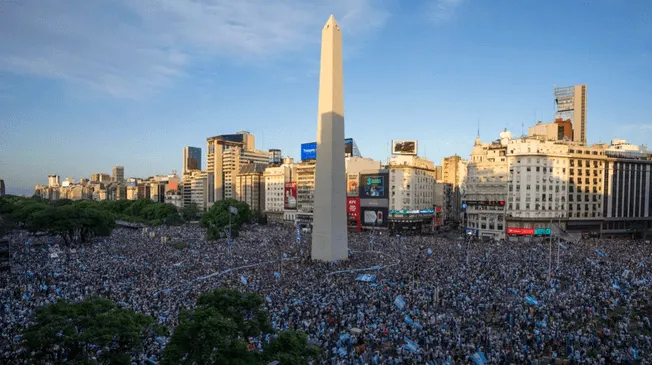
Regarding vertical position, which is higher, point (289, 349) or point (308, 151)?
point (308, 151)

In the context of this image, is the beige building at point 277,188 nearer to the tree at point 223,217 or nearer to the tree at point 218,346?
the tree at point 223,217

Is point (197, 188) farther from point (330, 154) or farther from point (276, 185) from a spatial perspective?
point (330, 154)

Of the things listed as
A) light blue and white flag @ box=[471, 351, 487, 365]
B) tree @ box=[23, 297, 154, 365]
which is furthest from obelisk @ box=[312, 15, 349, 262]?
tree @ box=[23, 297, 154, 365]

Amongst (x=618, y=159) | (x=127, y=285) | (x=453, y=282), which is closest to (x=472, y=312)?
(x=453, y=282)

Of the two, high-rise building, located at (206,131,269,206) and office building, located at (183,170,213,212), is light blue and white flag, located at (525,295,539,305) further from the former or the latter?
office building, located at (183,170,213,212)

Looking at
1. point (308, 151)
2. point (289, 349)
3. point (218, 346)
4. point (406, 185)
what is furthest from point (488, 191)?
point (218, 346)

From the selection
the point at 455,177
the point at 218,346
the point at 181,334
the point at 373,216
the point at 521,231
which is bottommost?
the point at 521,231
